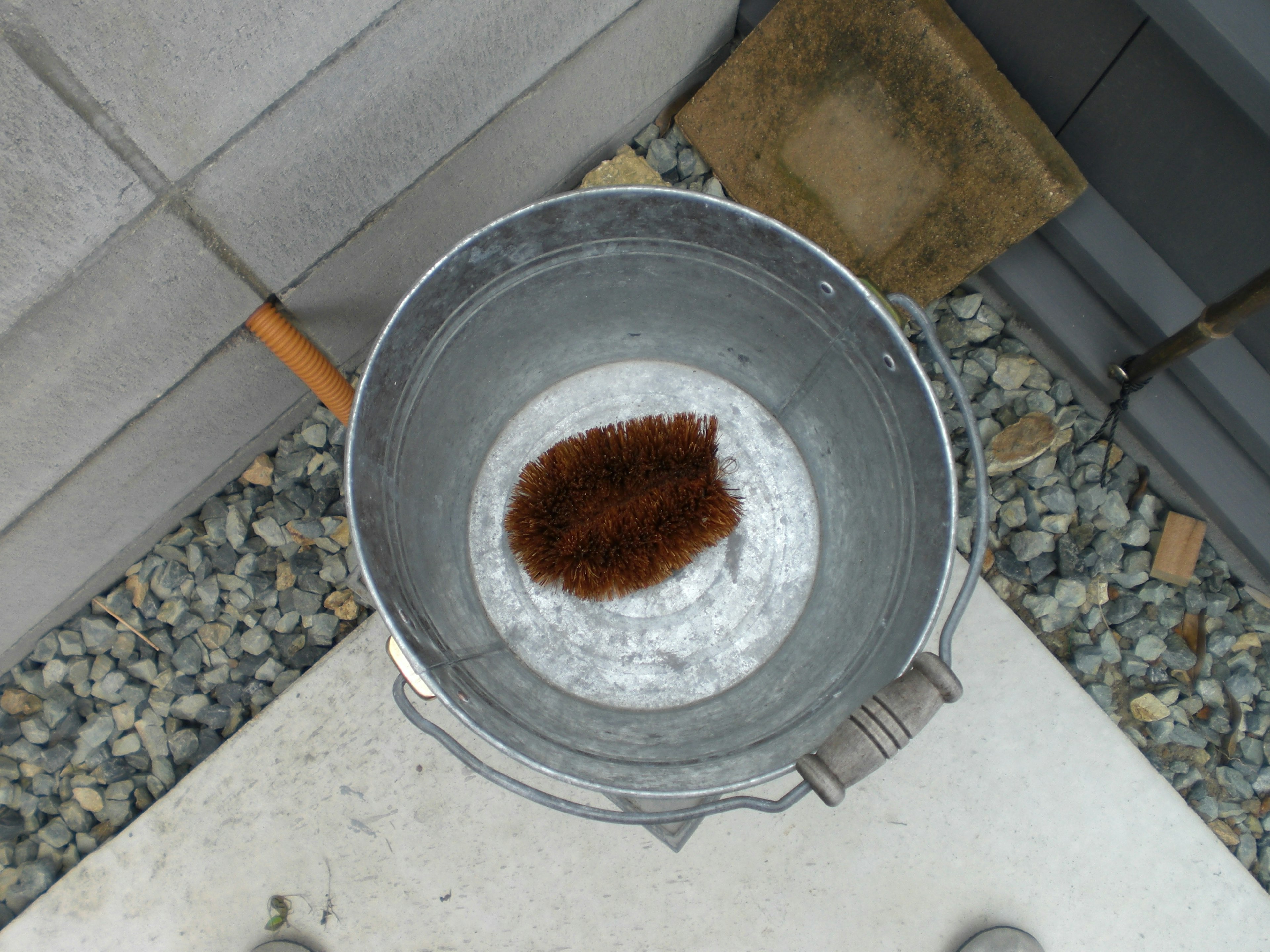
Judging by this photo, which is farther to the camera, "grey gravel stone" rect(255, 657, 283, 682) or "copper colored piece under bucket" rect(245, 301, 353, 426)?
"grey gravel stone" rect(255, 657, 283, 682)

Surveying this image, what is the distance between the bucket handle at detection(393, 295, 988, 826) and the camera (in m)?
0.65

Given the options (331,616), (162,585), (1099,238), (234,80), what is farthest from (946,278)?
(162,585)

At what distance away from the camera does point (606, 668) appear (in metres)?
0.99

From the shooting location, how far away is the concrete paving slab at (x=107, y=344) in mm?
762

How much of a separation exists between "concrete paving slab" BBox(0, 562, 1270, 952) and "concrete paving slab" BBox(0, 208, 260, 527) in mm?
480

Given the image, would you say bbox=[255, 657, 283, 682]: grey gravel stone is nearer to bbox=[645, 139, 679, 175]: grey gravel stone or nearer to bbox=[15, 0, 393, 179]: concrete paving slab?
bbox=[15, 0, 393, 179]: concrete paving slab

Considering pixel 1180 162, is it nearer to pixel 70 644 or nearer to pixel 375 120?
pixel 375 120

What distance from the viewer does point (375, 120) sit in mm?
841

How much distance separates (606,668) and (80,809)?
81 centimetres

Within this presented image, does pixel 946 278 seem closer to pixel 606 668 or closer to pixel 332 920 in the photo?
pixel 606 668

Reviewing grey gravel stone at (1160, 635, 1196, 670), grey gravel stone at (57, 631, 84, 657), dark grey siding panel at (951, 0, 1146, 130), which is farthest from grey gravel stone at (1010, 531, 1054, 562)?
grey gravel stone at (57, 631, 84, 657)

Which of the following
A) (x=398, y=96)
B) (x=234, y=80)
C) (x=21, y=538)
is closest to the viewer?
(x=234, y=80)

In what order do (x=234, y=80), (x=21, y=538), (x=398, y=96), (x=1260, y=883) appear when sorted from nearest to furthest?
(x=234, y=80) → (x=398, y=96) → (x=21, y=538) → (x=1260, y=883)

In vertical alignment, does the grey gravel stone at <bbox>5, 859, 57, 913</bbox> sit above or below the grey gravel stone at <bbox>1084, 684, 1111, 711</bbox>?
above
